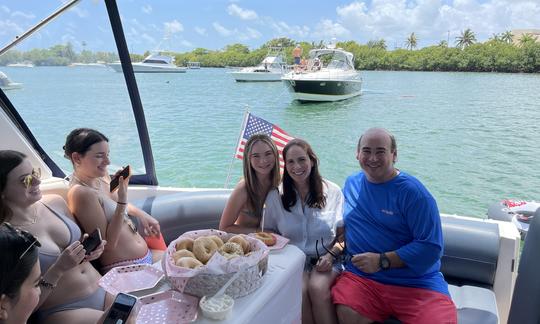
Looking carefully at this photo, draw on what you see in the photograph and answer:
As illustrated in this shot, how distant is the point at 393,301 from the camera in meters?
1.68

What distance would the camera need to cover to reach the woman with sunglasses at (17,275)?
2.65 feet

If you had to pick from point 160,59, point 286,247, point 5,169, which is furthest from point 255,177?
point 160,59

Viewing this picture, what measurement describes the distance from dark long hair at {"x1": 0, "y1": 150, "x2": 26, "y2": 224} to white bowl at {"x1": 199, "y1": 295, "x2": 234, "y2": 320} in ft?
2.58

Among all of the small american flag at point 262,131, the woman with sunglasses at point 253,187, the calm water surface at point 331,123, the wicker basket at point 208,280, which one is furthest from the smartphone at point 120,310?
the calm water surface at point 331,123

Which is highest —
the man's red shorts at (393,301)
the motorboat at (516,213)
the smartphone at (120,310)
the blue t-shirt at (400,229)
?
the smartphone at (120,310)

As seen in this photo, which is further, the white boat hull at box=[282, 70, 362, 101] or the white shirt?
the white boat hull at box=[282, 70, 362, 101]

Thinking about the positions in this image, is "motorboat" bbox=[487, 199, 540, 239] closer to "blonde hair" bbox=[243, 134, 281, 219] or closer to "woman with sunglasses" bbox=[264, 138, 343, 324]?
"woman with sunglasses" bbox=[264, 138, 343, 324]

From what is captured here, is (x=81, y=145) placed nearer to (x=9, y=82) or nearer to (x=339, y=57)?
(x=9, y=82)

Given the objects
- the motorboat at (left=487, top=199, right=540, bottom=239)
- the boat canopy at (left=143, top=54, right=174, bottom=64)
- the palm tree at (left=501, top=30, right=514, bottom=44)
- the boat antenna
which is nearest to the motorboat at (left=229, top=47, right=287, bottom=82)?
the boat canopy at (left=143, top=54, right=174, bottom=64)

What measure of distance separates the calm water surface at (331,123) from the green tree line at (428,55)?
2118 millimetres

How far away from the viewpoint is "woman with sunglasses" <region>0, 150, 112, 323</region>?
1300mm

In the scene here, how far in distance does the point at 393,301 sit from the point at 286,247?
0.59 m

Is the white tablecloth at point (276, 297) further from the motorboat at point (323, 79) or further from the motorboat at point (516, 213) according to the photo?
the motorboat at point (323, 79)

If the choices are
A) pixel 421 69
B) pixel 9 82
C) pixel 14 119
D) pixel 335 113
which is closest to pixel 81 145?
pixel 14 119
